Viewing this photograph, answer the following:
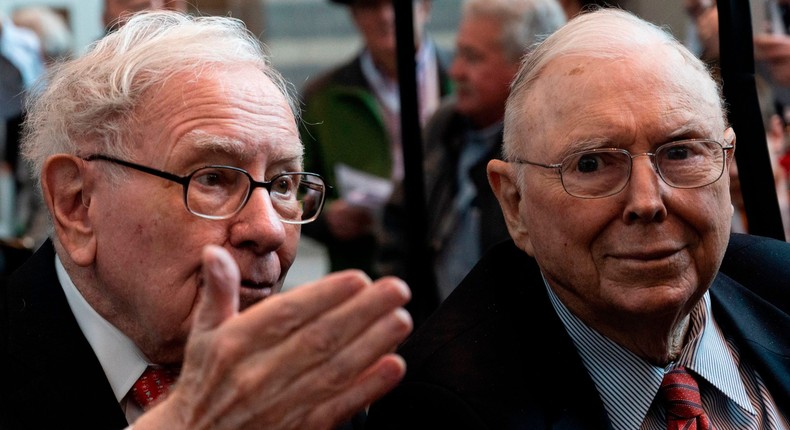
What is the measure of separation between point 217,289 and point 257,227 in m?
0.66

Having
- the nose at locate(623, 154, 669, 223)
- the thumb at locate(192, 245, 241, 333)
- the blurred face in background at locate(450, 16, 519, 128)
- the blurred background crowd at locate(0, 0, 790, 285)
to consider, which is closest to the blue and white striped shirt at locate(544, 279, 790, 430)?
the nose at locate(623, 154, 669, 223)

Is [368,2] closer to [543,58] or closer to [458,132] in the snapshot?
[458,132]

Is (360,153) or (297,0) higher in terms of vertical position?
(360,153)

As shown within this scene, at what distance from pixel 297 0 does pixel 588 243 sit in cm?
800

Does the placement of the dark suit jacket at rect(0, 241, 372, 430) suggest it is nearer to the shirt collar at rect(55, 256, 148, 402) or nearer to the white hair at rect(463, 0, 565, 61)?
the shirt collar at rect(55, 256, 148, 402)

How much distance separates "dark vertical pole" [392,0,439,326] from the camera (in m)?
3.18

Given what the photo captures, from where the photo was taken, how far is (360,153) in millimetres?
5246

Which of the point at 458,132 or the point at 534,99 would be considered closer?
the point at 534,99

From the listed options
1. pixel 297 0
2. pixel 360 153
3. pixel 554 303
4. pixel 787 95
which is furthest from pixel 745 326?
pixel 297 0

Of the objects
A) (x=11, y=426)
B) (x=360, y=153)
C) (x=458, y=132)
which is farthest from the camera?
(x=360, y=153)

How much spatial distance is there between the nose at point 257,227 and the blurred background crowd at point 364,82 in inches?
29.8

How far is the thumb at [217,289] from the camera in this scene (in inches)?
70.9

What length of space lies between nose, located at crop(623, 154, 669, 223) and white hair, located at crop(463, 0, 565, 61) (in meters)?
2.07

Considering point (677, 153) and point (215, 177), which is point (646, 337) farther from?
point (215, 177)
